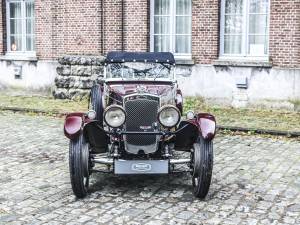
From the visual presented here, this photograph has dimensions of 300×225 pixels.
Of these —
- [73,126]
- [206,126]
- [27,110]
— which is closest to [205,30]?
[27,110]

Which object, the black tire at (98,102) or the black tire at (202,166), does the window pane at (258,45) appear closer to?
the black tire at (98,102)

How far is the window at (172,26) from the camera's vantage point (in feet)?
48.6

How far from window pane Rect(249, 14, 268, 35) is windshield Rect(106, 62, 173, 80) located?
6.54m

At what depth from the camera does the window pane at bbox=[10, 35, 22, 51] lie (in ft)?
58.1

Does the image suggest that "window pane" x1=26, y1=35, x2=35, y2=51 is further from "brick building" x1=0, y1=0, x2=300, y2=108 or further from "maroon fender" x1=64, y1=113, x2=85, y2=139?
"maroon fender" x1=64, y1=113, x2=85, y2=139

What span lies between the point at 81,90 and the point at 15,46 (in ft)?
11.7

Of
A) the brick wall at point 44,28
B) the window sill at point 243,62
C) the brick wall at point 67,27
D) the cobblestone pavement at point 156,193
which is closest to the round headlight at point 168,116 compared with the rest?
the cobblestone pavement at point 156,193

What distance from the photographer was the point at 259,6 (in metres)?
13.8

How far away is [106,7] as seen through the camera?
15.4 metres

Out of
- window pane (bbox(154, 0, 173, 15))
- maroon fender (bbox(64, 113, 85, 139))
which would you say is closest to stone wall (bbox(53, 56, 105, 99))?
window pane (bbox(154, 0, 173, 15))

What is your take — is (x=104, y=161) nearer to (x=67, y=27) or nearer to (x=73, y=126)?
(x=73, y=126)

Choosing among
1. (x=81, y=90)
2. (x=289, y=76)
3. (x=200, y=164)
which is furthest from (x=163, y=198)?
(x=81, y=90)

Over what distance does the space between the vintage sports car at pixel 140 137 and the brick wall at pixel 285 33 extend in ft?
22.8

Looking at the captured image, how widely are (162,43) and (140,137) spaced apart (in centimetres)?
895
